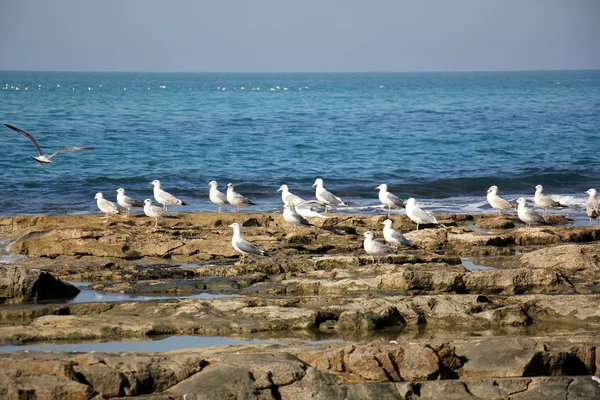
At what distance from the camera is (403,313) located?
10.6 metres

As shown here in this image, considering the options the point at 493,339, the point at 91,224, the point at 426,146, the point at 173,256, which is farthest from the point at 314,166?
the point at 493,339

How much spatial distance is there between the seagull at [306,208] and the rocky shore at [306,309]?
0.45 meters

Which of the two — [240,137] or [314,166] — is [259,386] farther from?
[240,137]

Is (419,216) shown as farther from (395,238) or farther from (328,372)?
(328,372)

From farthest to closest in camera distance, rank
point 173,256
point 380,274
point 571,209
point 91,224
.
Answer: point 571,209 → point 91,224 → point 173,256 → point 380,274

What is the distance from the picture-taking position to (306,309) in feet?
34.3

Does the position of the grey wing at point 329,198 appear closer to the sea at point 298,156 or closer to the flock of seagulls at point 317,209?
the flock of seagulls at point 317,209

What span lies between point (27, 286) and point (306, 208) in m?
8.11

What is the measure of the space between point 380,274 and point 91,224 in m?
6.80

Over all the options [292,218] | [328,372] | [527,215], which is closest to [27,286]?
[328,372]

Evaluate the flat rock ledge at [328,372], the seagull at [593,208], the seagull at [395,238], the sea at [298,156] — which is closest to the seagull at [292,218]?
the seagull at [395,238]

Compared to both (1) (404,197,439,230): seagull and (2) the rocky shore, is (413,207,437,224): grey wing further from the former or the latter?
(2) the rocky shore

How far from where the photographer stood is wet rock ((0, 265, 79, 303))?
36.8 ft

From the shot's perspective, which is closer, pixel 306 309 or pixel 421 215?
pixel 306 309
